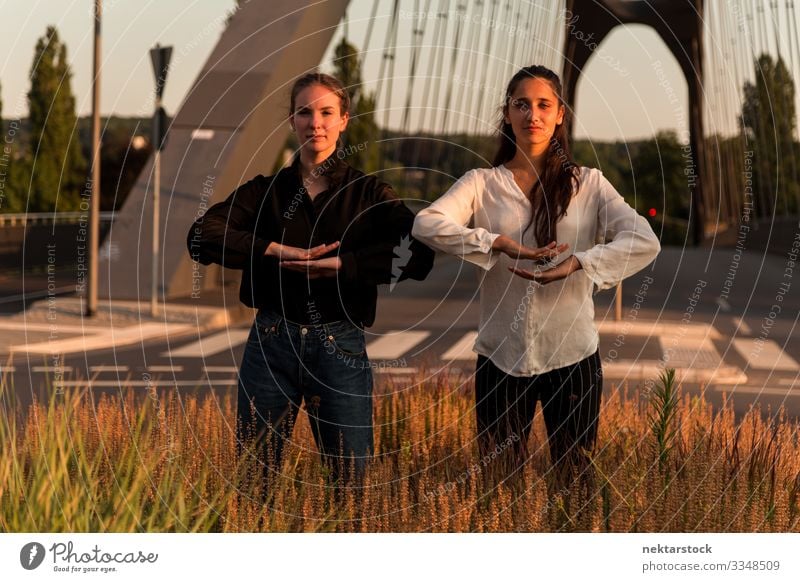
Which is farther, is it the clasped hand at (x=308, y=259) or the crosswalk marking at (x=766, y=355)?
the crosswalk marking at (x=766, y=355)

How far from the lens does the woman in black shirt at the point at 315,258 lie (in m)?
5.12

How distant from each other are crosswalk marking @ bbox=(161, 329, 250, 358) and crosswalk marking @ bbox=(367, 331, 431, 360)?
1.53m

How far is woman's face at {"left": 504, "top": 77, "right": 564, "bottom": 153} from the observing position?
16.8ft

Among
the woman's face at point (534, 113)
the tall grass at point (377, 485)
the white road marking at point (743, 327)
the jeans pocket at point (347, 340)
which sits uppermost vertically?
the woman's face at point (534, 113)

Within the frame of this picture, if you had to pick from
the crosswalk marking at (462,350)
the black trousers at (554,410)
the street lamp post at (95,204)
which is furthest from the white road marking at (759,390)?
the black trousers at (554,410)

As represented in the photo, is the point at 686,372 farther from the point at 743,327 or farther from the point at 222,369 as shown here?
the point at 743,327

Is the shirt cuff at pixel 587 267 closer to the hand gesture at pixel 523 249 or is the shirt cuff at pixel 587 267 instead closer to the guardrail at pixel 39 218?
the hand gesture at pixel 523 249

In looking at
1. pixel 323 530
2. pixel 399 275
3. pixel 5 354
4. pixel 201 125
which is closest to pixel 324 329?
pixel 399 275

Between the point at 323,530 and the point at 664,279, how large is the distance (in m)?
29.6

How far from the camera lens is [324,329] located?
518 cm

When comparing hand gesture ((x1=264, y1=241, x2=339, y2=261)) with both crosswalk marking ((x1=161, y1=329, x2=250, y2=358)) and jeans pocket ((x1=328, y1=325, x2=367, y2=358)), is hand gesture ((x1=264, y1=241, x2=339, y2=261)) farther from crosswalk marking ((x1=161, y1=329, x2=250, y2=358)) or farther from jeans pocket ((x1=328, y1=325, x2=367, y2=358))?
crosswalk marking ((x1=161, y1=329, x2=250, y2=358))

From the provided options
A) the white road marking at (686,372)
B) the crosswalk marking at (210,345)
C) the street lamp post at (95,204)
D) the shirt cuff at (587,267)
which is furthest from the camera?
the crosswalk marking at (210,345)
